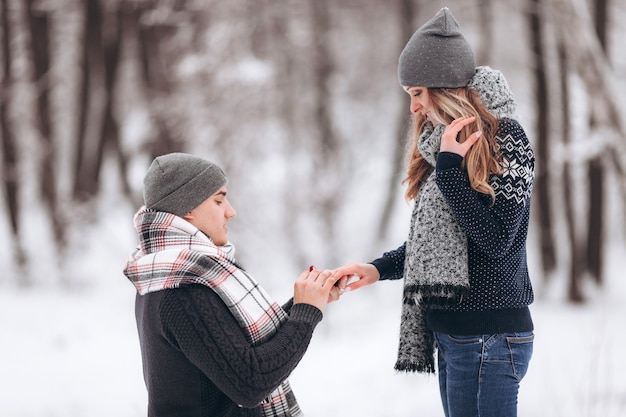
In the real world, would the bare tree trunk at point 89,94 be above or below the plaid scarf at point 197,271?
above

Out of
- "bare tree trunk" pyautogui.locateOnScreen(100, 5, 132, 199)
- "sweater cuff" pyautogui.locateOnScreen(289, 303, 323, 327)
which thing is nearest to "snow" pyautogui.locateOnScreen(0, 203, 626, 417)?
"sweater cuff" pyautogui.locateOnScreen(289, 303, 323, 327)

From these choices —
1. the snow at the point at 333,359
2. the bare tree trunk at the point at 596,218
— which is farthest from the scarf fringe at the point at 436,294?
the bare tree trunk at the point at 596,218

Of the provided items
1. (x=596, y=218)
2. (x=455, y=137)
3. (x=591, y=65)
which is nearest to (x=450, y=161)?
(x=455, y=137)

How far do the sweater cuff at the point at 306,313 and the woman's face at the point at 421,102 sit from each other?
780 mm

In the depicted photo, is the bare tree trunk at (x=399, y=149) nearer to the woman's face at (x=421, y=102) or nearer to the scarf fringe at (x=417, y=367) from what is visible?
the woman's face at (x=421, y=102)

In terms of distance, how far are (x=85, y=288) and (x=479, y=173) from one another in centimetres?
1396

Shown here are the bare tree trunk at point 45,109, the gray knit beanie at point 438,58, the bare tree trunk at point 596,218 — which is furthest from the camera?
the bare tree trunk at point 45,109

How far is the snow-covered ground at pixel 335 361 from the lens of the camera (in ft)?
24.1

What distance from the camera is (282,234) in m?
13.5

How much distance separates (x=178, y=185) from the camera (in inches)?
100

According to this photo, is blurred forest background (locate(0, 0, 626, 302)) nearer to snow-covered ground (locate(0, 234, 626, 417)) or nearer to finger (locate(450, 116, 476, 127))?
snow-covered ground (locate(0, 234, 626, 417))

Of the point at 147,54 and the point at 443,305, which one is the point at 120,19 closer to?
the point at 147,54

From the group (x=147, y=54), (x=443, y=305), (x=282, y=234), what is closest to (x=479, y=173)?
(x=443, y=305)

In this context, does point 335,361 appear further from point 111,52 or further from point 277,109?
Result: point 111,52
